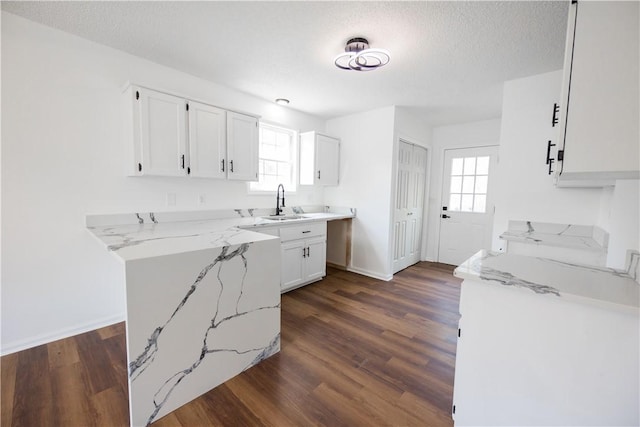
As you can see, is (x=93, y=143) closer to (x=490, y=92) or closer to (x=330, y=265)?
(x=330, y=265)

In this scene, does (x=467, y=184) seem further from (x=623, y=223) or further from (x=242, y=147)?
(x=242, y=147)

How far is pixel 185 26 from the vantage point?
6.39ft

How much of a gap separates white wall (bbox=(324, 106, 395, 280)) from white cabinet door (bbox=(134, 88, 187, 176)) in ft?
7.71

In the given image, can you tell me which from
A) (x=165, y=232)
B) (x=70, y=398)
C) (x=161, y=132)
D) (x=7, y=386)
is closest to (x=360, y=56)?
(x=161, y=132)

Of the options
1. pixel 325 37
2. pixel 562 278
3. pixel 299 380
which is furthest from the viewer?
pixel 325 37

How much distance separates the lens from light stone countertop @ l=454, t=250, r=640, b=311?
35.7 inches

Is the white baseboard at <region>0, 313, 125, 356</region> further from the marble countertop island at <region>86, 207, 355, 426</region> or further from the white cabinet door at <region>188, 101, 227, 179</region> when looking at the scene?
the white cabinet door at <region>188, 101, 227, 179</region>

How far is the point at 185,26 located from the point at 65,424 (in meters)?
2.52

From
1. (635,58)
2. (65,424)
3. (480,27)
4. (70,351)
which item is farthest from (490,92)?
(70,351)

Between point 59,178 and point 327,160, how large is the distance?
290cm

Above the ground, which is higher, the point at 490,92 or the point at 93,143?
the point at 490,92

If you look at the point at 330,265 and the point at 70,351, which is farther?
the point at 330,265

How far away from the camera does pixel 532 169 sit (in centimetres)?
257

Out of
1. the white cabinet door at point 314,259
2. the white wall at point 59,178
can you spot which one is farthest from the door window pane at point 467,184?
the white wall at point 59,178
